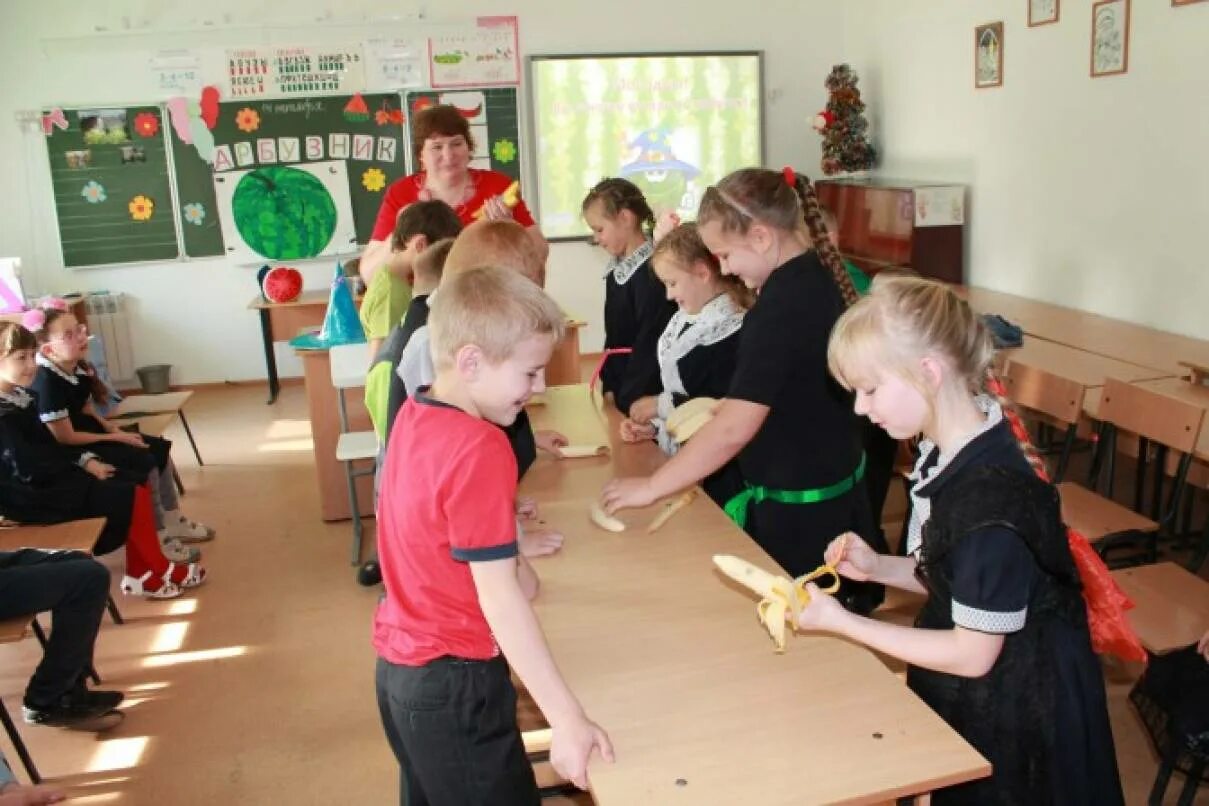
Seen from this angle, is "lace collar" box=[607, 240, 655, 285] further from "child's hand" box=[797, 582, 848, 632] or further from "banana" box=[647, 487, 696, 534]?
"child's hand" box=[797, 582, 848, 632]

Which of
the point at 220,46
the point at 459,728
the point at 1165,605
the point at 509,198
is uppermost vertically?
the point at 220,46

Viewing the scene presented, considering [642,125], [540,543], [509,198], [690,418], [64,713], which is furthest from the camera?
[642,125]

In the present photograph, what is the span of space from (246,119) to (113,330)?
168cm

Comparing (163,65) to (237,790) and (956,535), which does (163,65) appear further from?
(956,535)

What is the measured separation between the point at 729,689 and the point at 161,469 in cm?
345

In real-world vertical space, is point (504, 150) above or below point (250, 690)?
above

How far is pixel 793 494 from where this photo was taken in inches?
80.8

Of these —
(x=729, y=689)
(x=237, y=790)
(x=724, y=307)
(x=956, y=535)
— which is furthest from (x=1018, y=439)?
(x=237, y=790)

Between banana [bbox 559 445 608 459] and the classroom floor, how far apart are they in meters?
0.81

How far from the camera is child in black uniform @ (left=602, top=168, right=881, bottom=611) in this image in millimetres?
1895

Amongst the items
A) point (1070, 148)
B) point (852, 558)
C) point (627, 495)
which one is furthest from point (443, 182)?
point (1070, 148)

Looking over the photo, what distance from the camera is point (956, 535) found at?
4.22ft

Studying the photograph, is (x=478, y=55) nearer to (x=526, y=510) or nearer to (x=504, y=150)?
(x=504, y=150)

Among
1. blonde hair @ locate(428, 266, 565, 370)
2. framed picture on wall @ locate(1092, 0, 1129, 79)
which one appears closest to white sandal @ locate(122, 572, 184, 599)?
blonde hair @ locate(428, 266, 565, 370)
